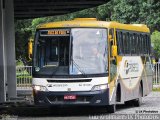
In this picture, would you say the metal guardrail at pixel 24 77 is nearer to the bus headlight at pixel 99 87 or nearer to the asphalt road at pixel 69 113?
the asphalt road at pixel 69 113

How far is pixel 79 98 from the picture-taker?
19.0 metres

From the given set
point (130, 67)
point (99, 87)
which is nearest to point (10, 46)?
point (130, 67)

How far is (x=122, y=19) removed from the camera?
5094cm

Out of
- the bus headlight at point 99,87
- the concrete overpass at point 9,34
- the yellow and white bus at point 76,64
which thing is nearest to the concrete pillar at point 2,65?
the concrete overpass at point 9,34

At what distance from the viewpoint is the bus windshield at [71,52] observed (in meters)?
19.0

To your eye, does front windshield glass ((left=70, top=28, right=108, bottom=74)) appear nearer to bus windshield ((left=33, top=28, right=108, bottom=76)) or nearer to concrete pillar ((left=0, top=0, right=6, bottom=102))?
bus windshield ((left=33, top=28, right=108, bottom=76))

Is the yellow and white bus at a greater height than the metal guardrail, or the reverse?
the yellow and white bus

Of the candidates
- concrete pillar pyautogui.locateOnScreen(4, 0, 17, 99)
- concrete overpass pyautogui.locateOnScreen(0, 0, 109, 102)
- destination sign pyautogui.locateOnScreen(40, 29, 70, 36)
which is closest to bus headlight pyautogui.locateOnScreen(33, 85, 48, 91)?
destination sign pyautogui.locateOnScreen(40, 29, 70, 36)

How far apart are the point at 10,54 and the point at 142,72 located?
803 centimetres

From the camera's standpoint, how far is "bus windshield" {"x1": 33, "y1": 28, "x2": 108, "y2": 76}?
62.4 feet

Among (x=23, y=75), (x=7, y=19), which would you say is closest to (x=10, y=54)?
(x=7, y=19)

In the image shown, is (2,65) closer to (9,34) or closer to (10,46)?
(10,46)

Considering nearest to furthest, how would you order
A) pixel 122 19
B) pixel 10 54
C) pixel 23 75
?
pixel 10 54 < pixel 23 75 < pixel 122 19

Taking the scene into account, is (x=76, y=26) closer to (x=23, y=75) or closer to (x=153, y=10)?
(x=23, y=75)
